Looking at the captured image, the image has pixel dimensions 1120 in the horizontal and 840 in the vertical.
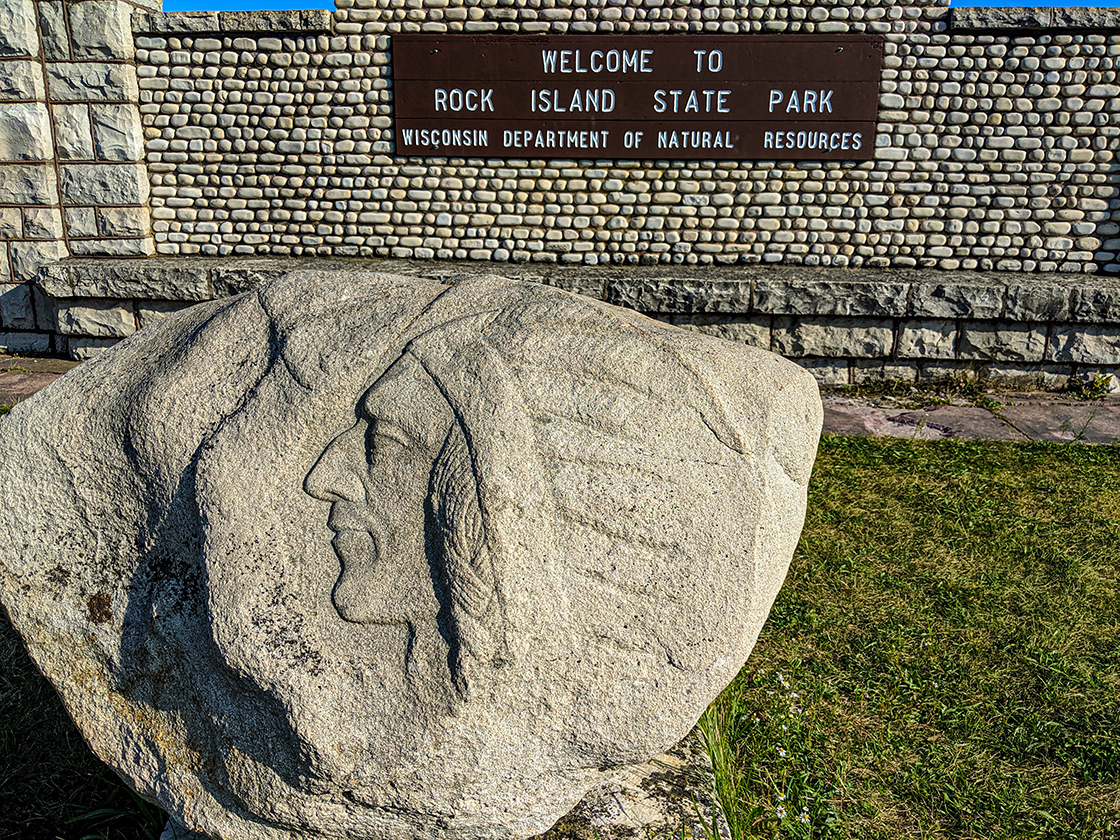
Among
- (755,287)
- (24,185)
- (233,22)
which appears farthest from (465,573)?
(24,185)

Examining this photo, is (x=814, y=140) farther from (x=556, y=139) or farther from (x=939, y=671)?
(x=939, y=671)

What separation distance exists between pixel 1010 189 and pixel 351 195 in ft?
15.6

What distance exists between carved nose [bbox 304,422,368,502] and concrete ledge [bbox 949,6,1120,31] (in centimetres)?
570

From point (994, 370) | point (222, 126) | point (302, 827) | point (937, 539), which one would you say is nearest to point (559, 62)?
point (222, 126)

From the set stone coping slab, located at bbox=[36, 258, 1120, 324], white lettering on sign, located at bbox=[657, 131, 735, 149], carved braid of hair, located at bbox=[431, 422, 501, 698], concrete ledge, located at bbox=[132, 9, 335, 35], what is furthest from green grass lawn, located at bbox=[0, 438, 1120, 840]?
concrete ledge, located at bbox=[132, 9, 335, 35]

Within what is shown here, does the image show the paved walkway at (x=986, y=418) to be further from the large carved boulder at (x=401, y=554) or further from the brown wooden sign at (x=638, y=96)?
the large carved boulder at (x=401, y=554)

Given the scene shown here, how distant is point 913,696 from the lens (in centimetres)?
263

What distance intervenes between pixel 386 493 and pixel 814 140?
5.22m

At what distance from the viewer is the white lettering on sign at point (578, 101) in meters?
6.00

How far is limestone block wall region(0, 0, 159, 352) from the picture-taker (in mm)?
5922

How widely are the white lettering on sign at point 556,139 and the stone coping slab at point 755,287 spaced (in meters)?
0.89

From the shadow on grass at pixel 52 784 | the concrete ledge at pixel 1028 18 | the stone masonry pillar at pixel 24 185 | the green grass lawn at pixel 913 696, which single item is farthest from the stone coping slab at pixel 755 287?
the shadow on grass at pixel 52 784

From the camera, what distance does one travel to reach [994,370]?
5.71 m

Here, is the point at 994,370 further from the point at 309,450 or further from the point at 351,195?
the point at 309,450
